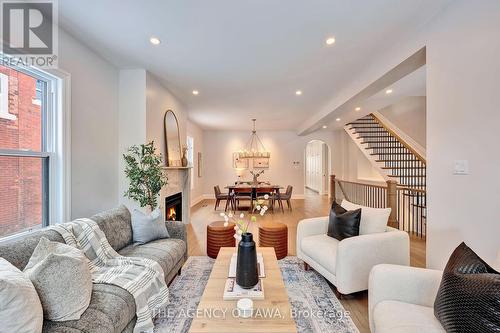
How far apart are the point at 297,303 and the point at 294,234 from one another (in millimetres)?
2388

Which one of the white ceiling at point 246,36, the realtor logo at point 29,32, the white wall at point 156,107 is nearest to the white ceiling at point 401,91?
the white ceiling at point 246,36

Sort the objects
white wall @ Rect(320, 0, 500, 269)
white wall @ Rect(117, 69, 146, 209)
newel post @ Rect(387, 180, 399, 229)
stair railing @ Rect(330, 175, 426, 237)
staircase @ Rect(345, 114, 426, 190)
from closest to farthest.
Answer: white wall @ Rect(320, 0, 500, 269), white wall @ Rect(117, 69, 146, 209), stair railing @ Rect(330, 175, 426, 237), newel post @ Rect(387, 180, 399, 229), staircase @ Rect(345, 114, 426, 190)

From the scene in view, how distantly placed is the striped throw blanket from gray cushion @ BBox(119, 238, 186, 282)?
16 cm

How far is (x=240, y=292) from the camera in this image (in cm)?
165

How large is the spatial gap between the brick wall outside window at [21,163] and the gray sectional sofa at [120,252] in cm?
68

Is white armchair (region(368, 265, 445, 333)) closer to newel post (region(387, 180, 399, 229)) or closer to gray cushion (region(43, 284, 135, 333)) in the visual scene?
gray cushion (region(43, 284, 135, 333))

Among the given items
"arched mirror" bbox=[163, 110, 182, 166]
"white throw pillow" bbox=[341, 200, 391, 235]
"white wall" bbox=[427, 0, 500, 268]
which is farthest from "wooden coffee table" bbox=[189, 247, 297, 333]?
"arched mirror" bbox=[163, 110, 182, 166]

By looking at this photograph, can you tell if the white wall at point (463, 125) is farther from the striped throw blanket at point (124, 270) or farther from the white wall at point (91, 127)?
the white wall at point (91, 127)

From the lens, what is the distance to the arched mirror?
4.53 meters

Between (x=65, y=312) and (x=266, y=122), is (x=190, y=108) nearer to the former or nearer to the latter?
(x=266, y=122)

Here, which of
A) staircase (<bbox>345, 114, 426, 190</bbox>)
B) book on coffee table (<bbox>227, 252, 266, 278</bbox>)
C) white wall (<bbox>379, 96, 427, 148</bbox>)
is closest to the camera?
book on coffee table (<bbox>227, 252, 266, 278</bbox>)

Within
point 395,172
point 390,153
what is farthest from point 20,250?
point 390,153

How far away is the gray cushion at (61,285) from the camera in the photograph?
1.34 meters

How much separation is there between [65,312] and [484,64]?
10.8 ft
